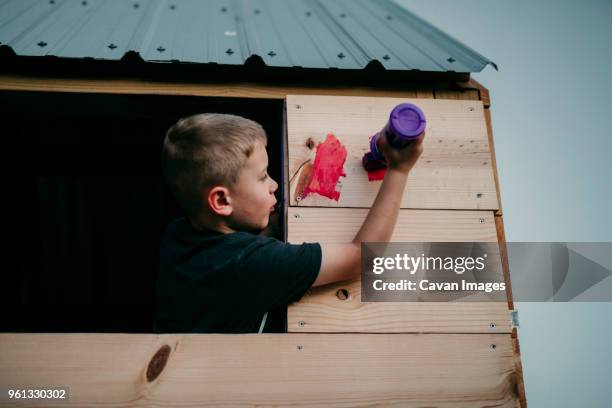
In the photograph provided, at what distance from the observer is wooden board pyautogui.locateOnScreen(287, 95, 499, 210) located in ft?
4.63

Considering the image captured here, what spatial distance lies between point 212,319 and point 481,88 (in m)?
1.11

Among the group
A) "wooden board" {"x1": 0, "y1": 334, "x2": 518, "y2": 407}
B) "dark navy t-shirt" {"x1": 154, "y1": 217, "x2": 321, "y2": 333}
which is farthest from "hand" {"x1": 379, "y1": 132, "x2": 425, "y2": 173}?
"wooden board" {"x1": 0, "y1": 334, "x2": 518, "y2": 407}

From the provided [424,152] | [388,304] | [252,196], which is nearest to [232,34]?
[252,196]

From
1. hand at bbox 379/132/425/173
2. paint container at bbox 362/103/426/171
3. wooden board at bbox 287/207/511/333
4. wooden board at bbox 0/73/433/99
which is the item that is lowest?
wooden board at bbox 287/207/511/333

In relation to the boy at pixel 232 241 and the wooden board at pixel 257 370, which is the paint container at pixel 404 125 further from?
the wooden board at pixel 257 370

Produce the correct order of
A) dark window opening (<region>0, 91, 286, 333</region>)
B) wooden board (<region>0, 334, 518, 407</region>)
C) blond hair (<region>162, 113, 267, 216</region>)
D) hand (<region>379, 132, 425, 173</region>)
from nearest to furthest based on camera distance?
wooden board (<region>0, 334, 518, 407</region>), hand (<region>379, 132, 425, 173</region>), blond hair (<region>162, 113, 267, 216</region>), dark window opening (<region>0, 91, 286, 333</region>)

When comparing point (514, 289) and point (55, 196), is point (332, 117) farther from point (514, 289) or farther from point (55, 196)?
point (55, 196)

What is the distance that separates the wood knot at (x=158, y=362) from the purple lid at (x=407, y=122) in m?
0.77

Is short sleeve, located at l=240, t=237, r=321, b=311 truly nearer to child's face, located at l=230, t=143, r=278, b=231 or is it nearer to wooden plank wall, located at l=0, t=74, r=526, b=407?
wooden plank wall, located at l=0, t=74, r=526, b=407

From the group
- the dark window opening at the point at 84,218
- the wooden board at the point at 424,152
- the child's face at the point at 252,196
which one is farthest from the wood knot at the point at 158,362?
the dark window opening at the point at 84,218

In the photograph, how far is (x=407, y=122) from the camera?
4.04 ft

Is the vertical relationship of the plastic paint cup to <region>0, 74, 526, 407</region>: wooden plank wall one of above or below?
above

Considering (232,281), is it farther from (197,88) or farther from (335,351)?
(197,88)

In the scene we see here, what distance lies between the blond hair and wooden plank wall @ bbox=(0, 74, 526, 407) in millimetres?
164
